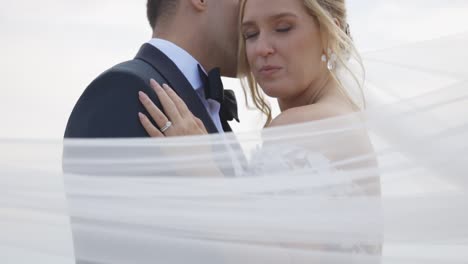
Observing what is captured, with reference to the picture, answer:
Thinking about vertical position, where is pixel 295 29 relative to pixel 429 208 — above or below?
above

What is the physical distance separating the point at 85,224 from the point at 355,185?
71 centimetres

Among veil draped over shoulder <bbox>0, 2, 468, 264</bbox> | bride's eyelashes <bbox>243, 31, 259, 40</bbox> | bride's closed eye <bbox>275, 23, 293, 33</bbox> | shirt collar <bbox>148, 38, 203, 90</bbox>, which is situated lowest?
veil draped over shoulder <bbox>0, 2, 468, 264</bbox>

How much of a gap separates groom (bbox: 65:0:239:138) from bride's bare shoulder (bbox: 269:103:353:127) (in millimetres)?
307

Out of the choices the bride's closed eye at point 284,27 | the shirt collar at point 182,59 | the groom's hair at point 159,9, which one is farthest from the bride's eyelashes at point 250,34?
the groom's hair at point 159,9

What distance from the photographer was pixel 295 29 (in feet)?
7.88

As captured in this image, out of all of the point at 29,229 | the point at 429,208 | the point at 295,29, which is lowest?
the point at 429,208

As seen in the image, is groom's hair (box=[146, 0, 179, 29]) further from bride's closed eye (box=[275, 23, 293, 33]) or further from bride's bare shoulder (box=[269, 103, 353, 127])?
bride's bare shoulder (box=[269, 103, 353, 127])

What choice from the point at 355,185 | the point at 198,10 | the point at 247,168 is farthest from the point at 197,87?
the point at 355,185

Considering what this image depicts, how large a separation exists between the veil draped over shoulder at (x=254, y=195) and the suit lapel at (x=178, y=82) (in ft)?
1.31

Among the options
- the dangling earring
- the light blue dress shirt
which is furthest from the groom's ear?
the dangling earring

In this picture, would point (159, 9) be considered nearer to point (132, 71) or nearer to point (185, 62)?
point (185, 62)

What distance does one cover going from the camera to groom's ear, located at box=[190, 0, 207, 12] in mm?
2705

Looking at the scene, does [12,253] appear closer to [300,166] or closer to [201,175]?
[201,175]

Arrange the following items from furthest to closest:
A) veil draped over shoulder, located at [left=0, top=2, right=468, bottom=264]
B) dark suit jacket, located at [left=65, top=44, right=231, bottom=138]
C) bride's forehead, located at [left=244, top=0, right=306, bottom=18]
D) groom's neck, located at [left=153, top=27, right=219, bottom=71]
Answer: groom's neck, located at [left=153, top=27, right=219, bottom=71] < bride's forehead, located at [left=244, top=0, right=306, bottom=18] < dark suit jacket, located at [left=65, top=44, right=231, bottom=138] < veil draped over shoulder, located at [left=0, top=2, right=468, bottom=264]
